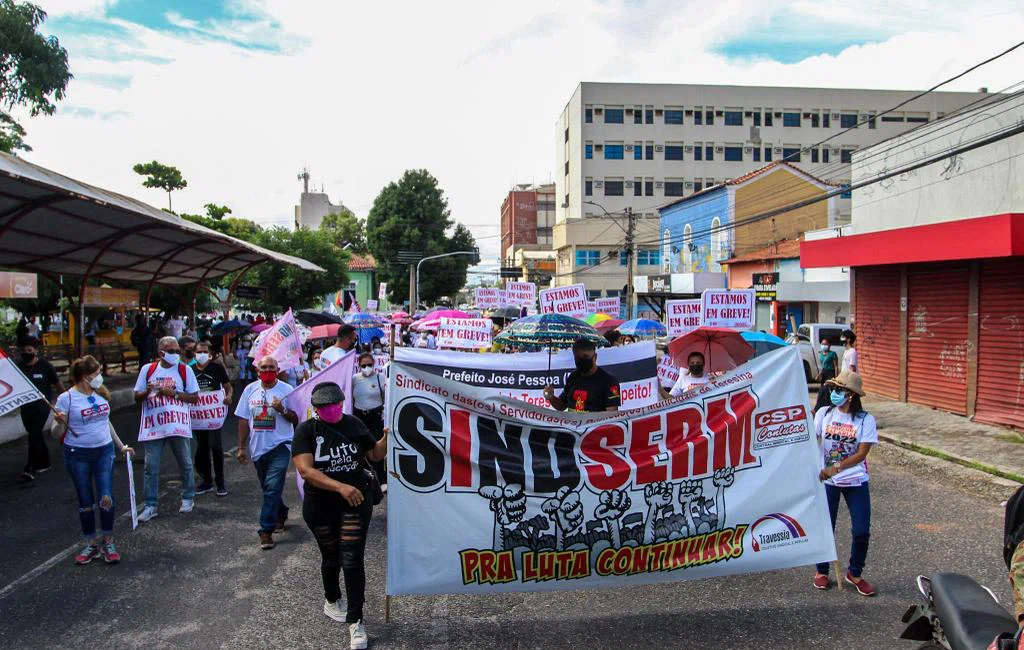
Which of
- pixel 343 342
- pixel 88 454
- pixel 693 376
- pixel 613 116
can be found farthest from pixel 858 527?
pixel 613 116

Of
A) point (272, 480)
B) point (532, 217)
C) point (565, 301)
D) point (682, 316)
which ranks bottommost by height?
point (272, 480)

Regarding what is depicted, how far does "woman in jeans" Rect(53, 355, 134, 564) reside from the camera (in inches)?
235

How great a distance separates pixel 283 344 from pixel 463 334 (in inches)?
162

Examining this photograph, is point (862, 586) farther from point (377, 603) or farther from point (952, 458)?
point (952, 458)

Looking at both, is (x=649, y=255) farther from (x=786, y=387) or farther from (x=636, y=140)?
(x=786, y=387)

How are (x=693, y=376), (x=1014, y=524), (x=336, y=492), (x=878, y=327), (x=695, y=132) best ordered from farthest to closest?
1. (x=695, y=132)
2. (x=878, y=327)
3. (x=693, y=376)
4. (x=336, y=492)
5. (x=1014, y=524)

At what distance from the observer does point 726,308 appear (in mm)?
11633

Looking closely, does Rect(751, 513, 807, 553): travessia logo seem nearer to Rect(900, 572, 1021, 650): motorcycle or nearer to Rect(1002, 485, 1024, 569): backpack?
Rect(900, 572, 1021, 650): motorcycle

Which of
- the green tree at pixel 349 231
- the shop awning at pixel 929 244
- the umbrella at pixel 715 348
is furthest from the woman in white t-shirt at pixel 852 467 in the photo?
the green tree at pixel 349 231

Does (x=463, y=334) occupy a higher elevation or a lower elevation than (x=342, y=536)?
higher

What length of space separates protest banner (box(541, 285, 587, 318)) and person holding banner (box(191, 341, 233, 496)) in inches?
294

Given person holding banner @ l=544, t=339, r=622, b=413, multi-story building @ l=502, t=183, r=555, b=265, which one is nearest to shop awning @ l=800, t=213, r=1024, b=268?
person holding banner @ l=544, t=339, r=622, b=413

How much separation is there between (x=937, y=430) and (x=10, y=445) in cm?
1508

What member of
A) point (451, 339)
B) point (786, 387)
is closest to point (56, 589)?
point (786, 387)
